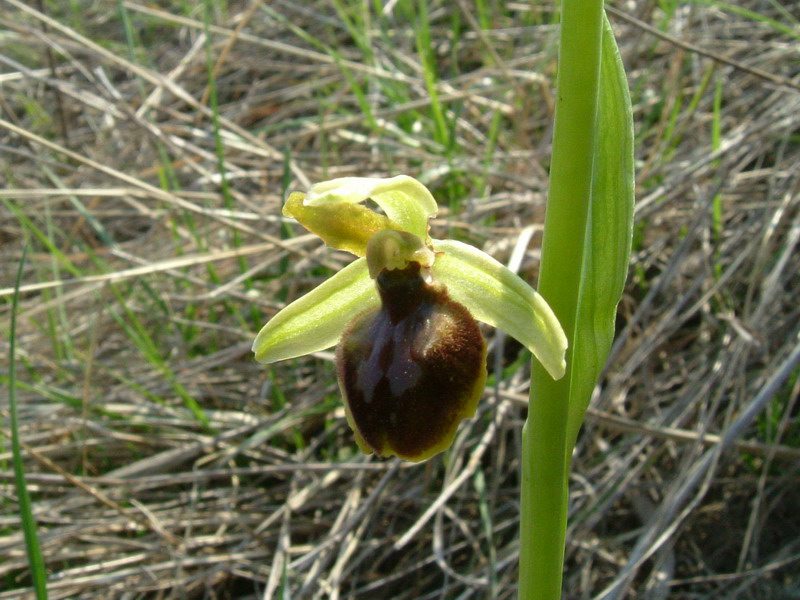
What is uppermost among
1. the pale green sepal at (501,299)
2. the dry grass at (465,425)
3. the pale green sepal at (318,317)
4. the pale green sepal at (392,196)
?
the pale green sepal at (392,196)

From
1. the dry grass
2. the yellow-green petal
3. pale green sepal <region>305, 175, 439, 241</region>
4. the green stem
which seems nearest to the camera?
the green stem

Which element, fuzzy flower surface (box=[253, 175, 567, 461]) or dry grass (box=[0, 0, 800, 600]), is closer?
fuzzy flower surface (box=[253, 175, 567, 461])

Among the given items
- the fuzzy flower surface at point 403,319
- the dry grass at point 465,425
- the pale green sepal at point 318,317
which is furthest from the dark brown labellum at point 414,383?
the dry grass at point 465,425

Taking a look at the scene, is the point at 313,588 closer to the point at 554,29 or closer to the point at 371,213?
the point at 371,213

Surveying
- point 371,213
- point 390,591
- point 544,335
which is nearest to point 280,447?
point 390,591

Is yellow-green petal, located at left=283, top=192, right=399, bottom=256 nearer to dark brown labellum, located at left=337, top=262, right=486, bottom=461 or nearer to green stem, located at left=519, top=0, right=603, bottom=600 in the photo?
dark brown labellum, located at left=337, top=262, right=486, bottom=461

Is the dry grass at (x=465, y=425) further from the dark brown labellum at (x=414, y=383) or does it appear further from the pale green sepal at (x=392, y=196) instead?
the pale green sepal at (x=392, y=196)

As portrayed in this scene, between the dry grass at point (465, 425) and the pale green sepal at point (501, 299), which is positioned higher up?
the pale green sepal at point (501, 299)

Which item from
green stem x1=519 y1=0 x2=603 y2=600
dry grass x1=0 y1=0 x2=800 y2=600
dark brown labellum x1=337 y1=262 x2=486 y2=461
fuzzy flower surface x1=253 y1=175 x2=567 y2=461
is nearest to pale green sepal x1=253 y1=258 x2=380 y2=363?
fuzzy flower surface x1=253 y1=175 x2=567 y2=461
